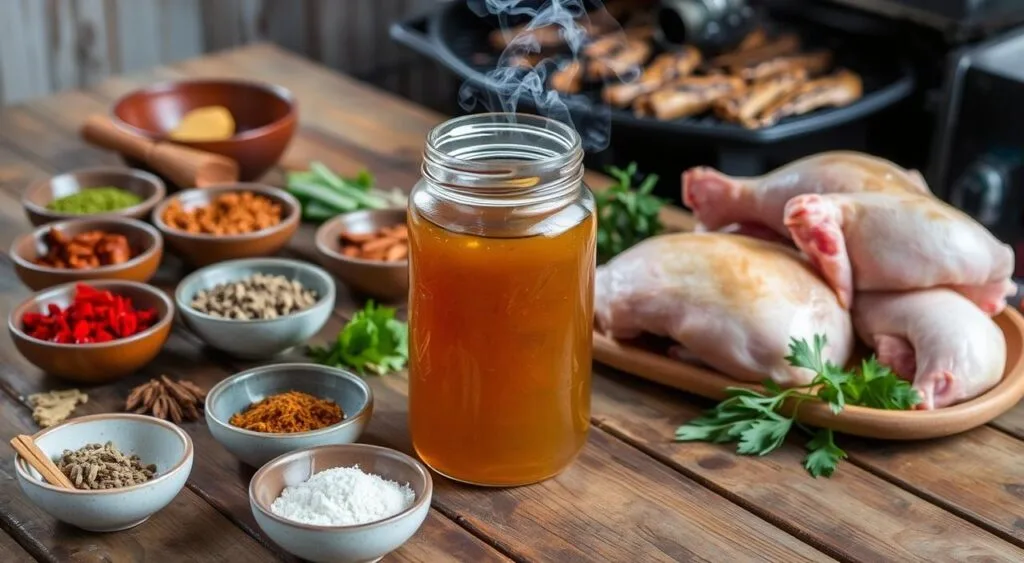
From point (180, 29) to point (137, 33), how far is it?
13cm

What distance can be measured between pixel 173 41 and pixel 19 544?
2621 millimetres

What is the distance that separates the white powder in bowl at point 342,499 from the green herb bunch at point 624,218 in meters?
A: 0.68

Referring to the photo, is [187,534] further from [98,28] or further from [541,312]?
[98,28]

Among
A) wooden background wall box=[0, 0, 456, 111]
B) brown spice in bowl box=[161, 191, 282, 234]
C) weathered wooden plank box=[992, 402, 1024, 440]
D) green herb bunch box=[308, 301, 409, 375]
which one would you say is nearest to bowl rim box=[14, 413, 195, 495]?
green herb bunch box=[308, 301, 409, 375]

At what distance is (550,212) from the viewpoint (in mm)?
1355

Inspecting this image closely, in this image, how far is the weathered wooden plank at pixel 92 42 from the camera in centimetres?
353

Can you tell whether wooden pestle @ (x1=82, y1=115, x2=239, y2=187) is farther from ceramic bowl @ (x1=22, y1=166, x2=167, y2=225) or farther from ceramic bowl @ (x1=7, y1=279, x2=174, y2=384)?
ceramic bowl @ (x1=7, y1=279, x2=174, y2=384)

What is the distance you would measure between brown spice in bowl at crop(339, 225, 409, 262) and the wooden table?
0.25m

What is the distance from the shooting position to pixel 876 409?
1.51 meters

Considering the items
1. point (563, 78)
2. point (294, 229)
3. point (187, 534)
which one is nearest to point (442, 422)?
point (187, 534)

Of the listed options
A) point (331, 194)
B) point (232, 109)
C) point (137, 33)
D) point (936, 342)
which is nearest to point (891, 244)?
point (936, 342)

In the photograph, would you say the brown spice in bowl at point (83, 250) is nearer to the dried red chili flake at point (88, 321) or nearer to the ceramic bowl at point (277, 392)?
the dried red chili flake at point (88, 321)

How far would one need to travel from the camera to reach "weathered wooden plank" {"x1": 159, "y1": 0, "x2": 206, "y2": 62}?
12.0 ft

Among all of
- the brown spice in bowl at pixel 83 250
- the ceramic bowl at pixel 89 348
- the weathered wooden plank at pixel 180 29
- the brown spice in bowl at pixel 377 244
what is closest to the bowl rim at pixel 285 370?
the ceramic bowl at pixel 89 348
